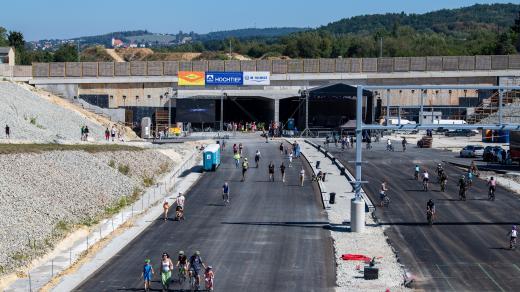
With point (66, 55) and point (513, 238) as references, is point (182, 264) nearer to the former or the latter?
point (513, 238)

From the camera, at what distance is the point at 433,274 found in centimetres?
3328

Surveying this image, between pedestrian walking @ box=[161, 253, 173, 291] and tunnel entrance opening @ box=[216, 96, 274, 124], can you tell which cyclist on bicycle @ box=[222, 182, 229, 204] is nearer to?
pedestrian walking @ box=[161, 253, 173, 291]

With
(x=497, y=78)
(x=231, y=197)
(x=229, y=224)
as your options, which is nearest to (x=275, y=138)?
(x=497, y=78)

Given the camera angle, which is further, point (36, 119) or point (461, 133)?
point (461, 133)

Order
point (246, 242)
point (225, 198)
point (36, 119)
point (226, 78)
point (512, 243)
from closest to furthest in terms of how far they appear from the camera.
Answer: point (512, 243) → point (246, 242) → point (225, 198) → point (36, 119) → point (226, 78)

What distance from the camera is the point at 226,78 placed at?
106 m

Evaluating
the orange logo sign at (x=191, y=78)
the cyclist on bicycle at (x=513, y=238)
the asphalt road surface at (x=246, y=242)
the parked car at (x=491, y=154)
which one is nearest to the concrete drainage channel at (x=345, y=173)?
the asphalt road surface at (x=246, y=242)

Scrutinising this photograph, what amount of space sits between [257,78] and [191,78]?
26.0ft

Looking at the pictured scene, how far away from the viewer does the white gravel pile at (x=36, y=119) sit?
2883 inches

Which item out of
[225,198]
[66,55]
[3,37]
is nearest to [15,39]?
[3,37]

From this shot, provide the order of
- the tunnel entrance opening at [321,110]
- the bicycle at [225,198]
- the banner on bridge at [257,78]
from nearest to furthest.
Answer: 1. the bicycle at [225,198]
2. the tunnel entrance opening at [321,110]
3. the banner on bridge at [257,78]

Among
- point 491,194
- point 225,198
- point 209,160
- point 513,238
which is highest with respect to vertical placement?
point 209,160

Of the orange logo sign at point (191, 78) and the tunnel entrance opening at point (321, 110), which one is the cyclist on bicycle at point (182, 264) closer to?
the tunnel entrance opening at point (321, 110)

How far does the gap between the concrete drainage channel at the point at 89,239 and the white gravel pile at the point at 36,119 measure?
591 inches
